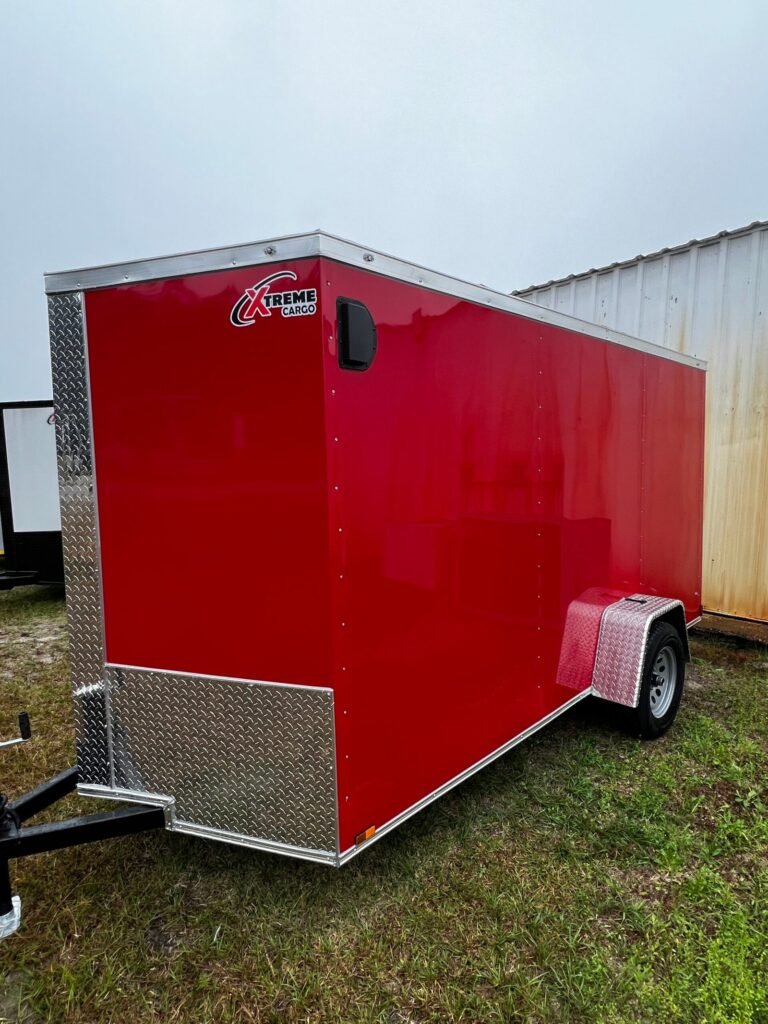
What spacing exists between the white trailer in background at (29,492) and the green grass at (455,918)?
16.8 feet

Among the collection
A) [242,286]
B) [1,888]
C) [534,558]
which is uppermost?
[242,286]

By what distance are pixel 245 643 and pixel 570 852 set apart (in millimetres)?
1875

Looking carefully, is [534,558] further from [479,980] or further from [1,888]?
[1,888]

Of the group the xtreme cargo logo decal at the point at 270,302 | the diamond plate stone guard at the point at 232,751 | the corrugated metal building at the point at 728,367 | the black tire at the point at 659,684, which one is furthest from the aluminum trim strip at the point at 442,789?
the corrugated metal building at the point at 728,367

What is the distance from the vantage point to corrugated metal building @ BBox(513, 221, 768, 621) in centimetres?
578

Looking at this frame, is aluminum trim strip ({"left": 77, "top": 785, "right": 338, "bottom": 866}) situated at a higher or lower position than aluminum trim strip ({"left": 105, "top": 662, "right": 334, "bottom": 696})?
lower

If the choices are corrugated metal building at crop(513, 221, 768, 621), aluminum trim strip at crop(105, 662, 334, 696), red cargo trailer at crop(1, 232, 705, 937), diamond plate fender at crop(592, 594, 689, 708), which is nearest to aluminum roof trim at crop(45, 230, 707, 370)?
red cargo trailer at crop(1, 232, 705, 937)

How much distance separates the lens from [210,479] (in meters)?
2.38

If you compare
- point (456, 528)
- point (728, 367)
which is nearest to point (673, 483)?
point (728, 367)

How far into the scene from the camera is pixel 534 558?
3.31m

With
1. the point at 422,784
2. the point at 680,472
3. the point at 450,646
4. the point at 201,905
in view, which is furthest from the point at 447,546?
the point at 680,472

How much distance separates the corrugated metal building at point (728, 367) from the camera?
5.78 m

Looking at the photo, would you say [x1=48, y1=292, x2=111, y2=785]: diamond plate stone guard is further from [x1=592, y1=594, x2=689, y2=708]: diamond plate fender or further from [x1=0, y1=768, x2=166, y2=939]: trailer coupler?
[x1=592, y1=594, x2=689, y2=708]: diamond plate fender

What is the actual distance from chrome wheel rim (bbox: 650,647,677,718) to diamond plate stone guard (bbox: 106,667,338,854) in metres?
2.67
